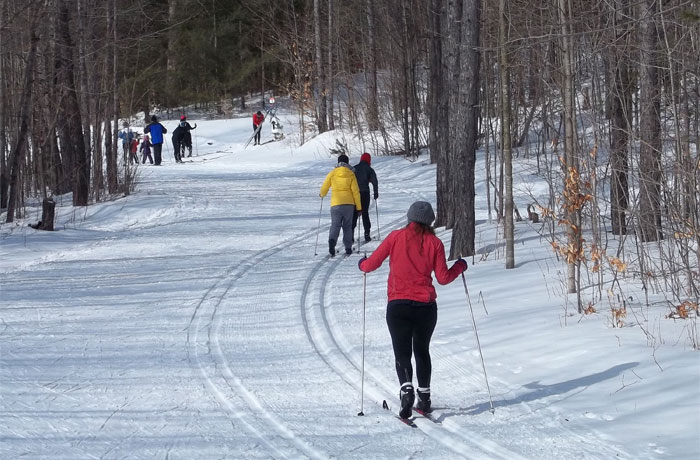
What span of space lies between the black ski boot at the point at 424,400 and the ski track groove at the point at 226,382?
1096 mm

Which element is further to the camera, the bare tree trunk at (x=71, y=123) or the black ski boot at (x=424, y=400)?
the bare tree trunk at (x=71, y=123)

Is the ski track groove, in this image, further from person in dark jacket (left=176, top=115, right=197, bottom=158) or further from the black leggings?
person in dark jacket (left=176, top=115, right=197, bottom=158)

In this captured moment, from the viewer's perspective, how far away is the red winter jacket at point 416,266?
7074 millimetres

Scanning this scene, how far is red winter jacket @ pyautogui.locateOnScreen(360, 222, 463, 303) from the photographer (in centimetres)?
707

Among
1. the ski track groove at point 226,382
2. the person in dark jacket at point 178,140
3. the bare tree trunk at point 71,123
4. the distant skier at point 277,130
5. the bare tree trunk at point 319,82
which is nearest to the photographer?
the ski track groove at point 226,382

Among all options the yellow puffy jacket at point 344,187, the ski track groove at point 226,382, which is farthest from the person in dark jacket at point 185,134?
the ski track groove at point 226,382

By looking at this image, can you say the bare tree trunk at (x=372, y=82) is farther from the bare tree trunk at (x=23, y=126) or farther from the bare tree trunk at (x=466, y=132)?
the bare tree trunk at (x=466, y=132)

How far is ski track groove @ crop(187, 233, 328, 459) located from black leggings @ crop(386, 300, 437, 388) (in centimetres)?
106

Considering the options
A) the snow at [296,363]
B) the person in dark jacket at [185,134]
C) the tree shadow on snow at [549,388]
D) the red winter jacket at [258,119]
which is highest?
the red winter jacket at [258,119]

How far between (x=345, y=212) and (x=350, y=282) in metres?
2.35

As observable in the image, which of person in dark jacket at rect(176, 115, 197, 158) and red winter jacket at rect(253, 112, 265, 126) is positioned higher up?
red winter jacket at rect(253, 112, 265, 126)

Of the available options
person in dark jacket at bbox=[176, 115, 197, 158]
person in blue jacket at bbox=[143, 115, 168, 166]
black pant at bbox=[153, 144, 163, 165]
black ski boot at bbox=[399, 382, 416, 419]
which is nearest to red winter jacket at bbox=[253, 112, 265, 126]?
person in dark jacket at bbox=[176, 115, 197, 158]

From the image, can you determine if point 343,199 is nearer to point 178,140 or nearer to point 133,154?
point 133,154

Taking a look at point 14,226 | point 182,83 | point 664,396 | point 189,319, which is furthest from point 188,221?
point 182,83
